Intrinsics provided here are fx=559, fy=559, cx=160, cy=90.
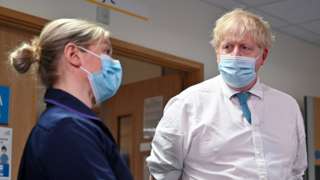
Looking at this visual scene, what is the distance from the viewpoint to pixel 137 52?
3.57 meters

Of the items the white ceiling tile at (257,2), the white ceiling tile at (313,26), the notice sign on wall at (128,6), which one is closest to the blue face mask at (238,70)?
the notice sign on wall at (128,6)

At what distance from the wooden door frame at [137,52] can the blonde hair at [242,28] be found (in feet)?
4.44

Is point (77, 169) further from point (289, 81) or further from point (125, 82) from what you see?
point (289, 81)

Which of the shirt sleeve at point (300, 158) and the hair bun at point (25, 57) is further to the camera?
the shirt sleeve at point (300, 158)

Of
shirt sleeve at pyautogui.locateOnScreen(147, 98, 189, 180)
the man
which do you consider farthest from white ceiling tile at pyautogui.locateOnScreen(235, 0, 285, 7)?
shirt sleeve at pyautogui.locateOnScreen(147, 98, 189, 180)

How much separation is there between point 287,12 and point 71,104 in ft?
10.9

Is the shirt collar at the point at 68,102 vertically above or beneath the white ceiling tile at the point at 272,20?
beneath

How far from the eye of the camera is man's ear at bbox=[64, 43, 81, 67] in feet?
4.47

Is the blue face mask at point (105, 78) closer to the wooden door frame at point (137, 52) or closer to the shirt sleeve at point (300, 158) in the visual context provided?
the shirt sleeve at point (300, 158)

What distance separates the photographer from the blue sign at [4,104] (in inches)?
115

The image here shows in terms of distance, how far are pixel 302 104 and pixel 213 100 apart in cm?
335

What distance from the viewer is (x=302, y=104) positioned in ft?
16.5

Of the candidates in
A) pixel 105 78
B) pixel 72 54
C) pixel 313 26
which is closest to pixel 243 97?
pixel 105 78

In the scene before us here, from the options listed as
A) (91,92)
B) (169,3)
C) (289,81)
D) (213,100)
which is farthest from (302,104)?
(91,92)
